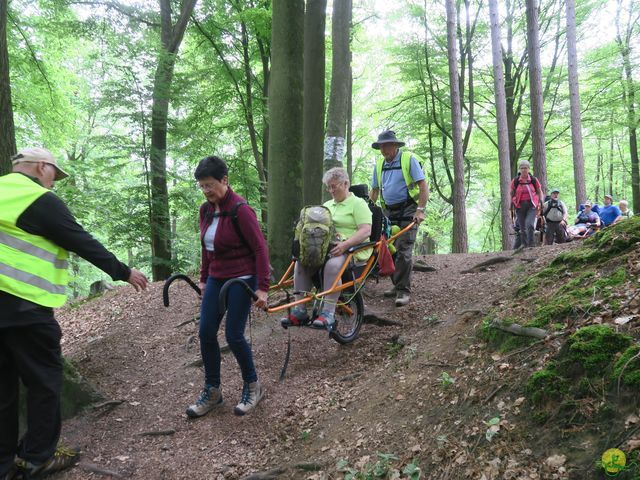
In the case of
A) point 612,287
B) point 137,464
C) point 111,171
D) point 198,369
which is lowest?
point 137,464

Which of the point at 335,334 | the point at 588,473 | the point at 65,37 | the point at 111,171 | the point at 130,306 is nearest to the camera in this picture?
the point at 588,473

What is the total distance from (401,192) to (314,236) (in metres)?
2.15

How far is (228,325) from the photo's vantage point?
4.00m

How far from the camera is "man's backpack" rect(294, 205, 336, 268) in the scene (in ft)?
15.6

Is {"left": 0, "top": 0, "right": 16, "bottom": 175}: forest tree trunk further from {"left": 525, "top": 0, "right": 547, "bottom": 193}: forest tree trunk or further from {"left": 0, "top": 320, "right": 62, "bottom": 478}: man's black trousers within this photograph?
{"left": 525, "top": 0, "right": 547, "bottom": 193}: forest tree trunk

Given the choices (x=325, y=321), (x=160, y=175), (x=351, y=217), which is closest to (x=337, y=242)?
(x=351, y=217)

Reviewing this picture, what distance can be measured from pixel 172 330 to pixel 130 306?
1.97m

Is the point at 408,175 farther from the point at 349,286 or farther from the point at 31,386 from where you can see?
the point at 31,386

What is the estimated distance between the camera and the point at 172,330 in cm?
636

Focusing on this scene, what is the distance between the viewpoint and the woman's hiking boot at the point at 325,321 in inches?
185

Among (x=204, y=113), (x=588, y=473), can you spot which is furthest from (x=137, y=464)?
(x=204, y=113)

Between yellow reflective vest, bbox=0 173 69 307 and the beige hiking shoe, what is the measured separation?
4381mm

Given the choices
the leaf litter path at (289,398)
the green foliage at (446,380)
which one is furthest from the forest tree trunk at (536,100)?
the green foliage at (446,380)

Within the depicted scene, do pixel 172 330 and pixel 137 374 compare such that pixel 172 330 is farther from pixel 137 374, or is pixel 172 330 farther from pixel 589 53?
pixel 589 53
